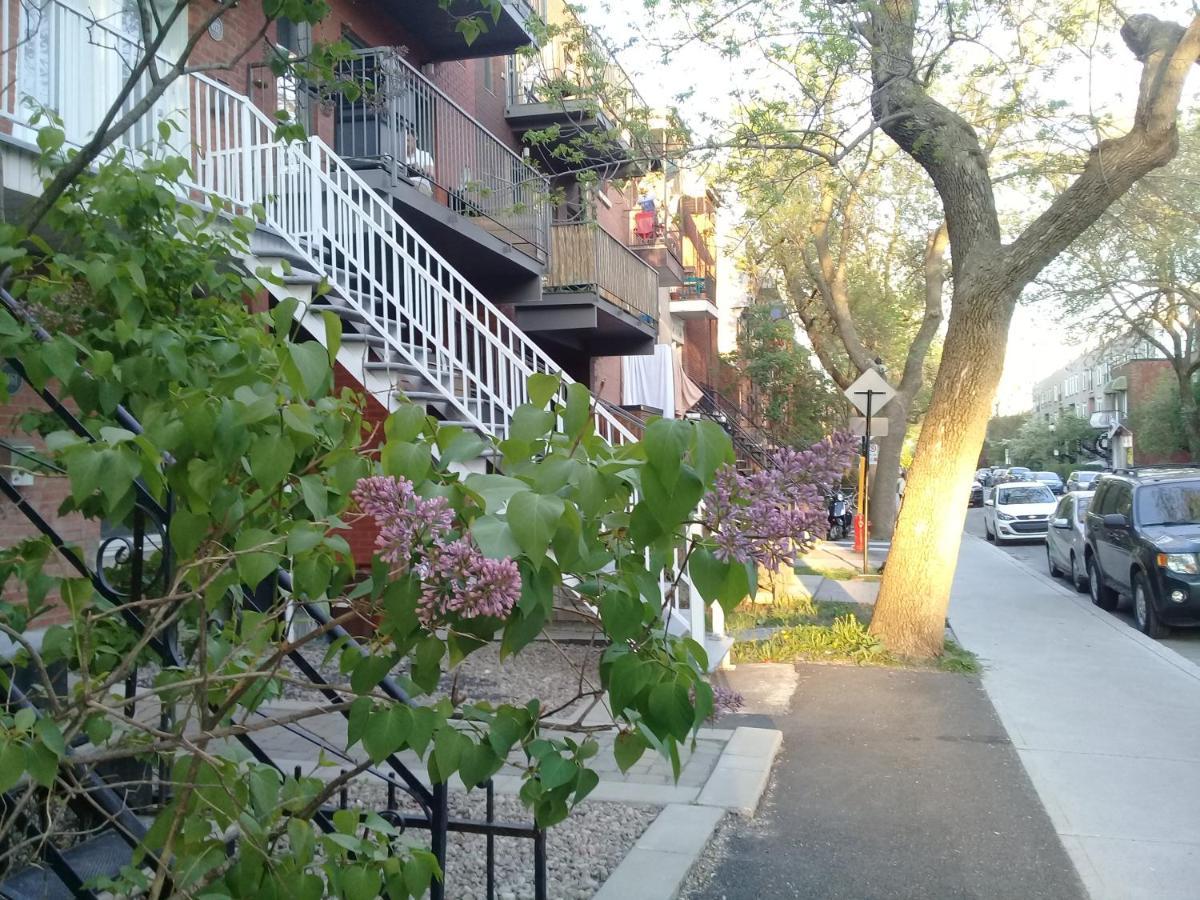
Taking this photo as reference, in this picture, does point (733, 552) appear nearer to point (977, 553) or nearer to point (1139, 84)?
point (1139, 84)

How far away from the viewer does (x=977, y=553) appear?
24609 millimetres

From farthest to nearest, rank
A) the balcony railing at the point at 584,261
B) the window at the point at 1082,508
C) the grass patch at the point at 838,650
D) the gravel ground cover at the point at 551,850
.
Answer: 1. the window at the point at 1082,508
2. the balcony railing at the point at 584,261
3. the grass patch at the point at 838,650
4. the gravel ground cover at the point at 551,850

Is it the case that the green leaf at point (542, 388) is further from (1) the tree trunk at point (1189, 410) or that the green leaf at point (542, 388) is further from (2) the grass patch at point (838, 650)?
(1) the tree trunk at point (1189, 410)

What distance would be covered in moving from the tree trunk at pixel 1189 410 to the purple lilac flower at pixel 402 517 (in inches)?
1650

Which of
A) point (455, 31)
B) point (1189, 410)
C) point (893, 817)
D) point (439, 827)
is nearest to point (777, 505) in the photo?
point (439, 827)

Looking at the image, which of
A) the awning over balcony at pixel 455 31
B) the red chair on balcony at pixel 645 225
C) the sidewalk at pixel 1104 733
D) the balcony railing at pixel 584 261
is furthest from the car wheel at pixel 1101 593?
the red chair on balcony at pixel 645 225

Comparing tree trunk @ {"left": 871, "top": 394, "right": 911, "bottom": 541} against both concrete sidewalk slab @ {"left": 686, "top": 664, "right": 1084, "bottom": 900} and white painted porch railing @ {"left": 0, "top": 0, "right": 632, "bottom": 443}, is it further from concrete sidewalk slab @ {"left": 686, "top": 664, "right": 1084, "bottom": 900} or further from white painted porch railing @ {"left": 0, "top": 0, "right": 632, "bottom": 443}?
concrete sidewalk slab @ {"left": 686, "top": 664, "right": 1084, "bottom": 900}

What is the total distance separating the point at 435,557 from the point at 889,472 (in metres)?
25.0

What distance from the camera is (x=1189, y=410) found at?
39969mm

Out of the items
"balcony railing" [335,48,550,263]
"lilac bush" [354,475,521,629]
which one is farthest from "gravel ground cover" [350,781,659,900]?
"balcony railing" [335,48,550,263]

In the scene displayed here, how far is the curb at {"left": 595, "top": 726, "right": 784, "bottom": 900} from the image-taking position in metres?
4.77

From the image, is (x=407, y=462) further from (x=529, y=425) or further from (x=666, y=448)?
(x=666, y=448)

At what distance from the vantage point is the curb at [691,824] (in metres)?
4.77

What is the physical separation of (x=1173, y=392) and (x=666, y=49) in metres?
43.4
